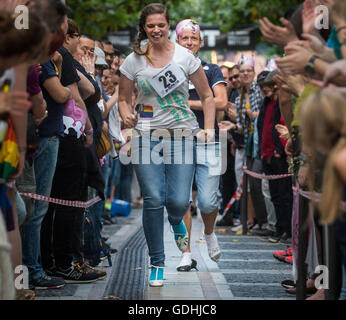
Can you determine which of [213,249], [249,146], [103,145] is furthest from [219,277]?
[249,146]

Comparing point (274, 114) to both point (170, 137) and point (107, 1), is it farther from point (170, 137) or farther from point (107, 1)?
point (107, 1)

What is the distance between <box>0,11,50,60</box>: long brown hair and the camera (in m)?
4.14

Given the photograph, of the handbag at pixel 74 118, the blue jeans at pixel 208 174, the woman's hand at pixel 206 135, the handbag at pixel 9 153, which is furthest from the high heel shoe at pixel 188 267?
the handbag at pixel 9 153

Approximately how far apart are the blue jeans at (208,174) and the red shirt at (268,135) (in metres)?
2.85

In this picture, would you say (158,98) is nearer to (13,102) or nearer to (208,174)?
(208,174)

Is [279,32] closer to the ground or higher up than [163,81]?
higher up

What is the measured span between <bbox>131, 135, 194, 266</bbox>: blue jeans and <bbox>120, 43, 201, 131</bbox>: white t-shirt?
15cm

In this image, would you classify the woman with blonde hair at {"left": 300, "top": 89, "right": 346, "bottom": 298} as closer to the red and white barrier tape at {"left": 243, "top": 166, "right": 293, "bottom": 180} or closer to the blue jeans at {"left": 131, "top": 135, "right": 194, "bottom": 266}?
the blue jeans at {"left": 131, "top": 135, "right": 194, "bottom": 266}

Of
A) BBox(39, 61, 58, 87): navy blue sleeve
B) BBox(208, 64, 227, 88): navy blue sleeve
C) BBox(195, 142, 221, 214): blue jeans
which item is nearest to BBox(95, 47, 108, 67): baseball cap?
BBox(208, 64, 227, 88): navy blue sleeve

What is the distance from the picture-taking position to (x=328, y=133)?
368 centimetres

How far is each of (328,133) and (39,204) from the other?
10.4ft

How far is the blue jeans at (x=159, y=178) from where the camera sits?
647 centimetres
